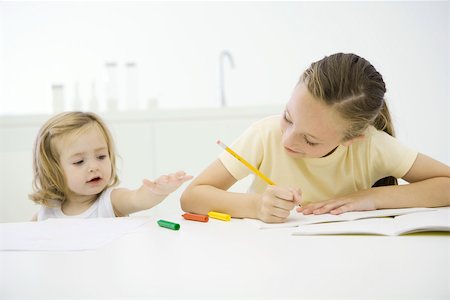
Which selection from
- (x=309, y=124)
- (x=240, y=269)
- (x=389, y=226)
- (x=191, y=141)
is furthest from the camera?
(x=191, y=141)

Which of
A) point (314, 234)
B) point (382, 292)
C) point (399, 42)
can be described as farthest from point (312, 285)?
point (399, 42)

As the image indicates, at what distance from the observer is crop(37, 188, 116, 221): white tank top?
1292mm

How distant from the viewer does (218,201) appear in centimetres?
104

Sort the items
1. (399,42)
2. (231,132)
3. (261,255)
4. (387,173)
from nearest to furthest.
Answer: (261,255), (387,173), (231,132), (399,42)

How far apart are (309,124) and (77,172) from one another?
0.66 metres

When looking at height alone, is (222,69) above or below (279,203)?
above

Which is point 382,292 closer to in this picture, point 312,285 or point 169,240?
point 312,285

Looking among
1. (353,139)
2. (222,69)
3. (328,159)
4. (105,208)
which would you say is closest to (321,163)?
(328,159)

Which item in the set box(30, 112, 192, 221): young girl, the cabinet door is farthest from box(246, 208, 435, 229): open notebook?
the cabinet door

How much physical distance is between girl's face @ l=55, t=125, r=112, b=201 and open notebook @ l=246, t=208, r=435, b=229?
52 centimetres

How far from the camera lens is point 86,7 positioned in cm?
318

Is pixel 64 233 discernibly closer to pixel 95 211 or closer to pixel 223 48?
pixel 95 211

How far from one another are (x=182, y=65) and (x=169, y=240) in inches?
97.8

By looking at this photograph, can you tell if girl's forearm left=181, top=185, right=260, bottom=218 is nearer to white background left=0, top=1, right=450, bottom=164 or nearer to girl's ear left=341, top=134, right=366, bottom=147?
girl's ear left=341, top=134, right=366, bottom=147
